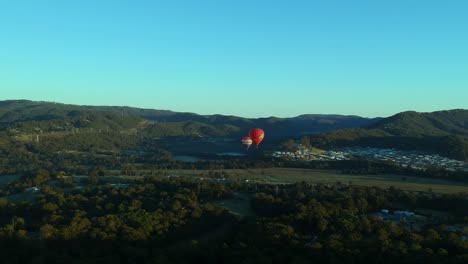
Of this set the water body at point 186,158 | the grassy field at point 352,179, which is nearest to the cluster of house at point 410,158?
the grassy field at point 352,179

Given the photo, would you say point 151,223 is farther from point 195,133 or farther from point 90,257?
point 195,133

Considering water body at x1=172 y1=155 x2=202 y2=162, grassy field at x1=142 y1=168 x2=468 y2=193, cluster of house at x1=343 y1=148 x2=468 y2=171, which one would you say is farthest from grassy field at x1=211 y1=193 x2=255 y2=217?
water body at x1=172 y1=155 x2=202 y2=162

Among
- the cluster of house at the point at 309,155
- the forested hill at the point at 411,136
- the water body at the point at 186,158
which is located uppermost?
the forested hill at the point at 411,136

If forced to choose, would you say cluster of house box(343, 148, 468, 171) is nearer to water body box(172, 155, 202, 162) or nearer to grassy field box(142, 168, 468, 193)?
grassy field box(142, 168, 468, 193)

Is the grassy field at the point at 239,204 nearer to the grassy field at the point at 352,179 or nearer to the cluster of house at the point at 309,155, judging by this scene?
the grassy field at the point at 352,179

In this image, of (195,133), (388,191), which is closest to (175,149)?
(195,133)

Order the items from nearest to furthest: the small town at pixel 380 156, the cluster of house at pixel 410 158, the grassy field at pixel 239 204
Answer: the grassy field at pixel 239 204 → the cluster of house at pixel 410 158 → the small town at pixel 380 156
